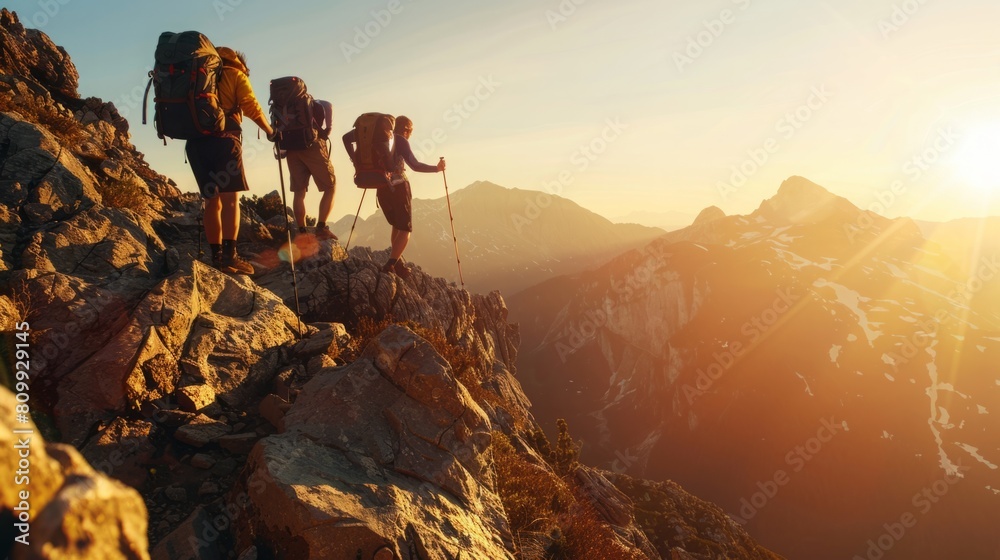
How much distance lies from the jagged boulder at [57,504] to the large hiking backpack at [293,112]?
11.6 metres

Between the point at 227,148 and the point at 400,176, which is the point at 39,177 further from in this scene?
the point at 400,176

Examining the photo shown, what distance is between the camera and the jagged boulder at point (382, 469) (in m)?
4.95

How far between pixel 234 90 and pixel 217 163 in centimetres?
127

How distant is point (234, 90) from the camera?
8.19m

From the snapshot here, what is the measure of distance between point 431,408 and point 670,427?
14861 centimetres

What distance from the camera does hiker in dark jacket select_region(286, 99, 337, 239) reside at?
12969 millimetres

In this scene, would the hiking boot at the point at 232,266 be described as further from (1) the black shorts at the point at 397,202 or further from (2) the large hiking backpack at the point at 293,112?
(2) the large hiking backpack at the point at 293,112

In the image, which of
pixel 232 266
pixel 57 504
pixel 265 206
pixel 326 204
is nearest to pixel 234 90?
pixel 232 266

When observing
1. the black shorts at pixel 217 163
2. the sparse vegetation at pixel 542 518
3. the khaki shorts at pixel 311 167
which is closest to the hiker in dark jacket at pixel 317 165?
the khaki shorts at pixel 311 167

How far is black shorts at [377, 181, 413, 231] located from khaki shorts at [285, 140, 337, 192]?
193 cm

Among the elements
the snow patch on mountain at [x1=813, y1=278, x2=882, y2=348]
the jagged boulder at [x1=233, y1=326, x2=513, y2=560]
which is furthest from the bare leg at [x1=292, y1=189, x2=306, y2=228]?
the snow patch on mountain at [x1=813, y1=278, x2=882, y2=348]

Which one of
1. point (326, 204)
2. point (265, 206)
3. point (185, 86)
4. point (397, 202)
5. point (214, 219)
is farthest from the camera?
point (265, 206)

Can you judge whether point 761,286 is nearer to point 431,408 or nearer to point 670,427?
point 670,427

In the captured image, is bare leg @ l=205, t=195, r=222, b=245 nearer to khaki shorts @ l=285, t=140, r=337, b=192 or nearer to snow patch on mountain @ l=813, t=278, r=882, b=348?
khaki shorts @ l=285, t=140, r=337, b=192
